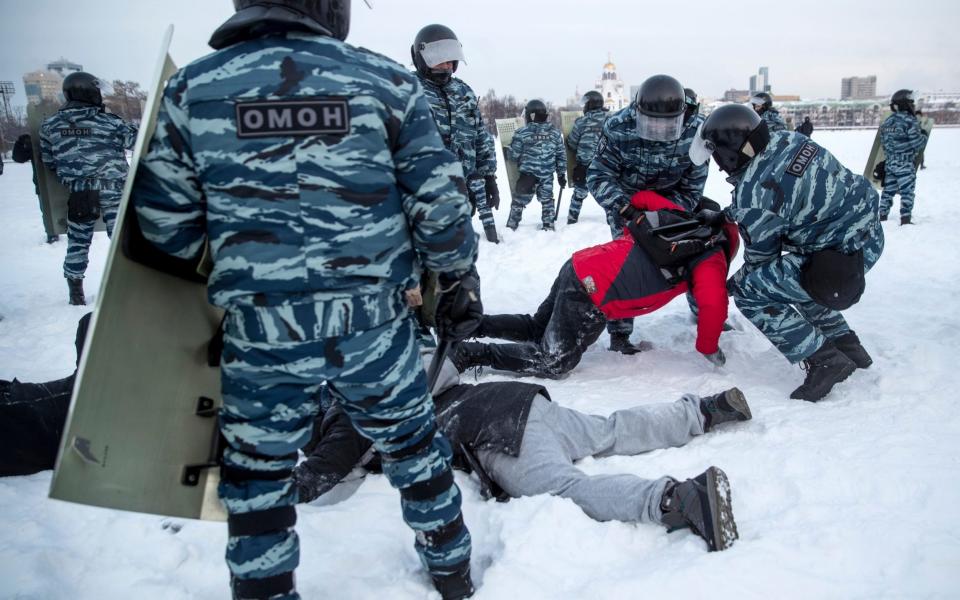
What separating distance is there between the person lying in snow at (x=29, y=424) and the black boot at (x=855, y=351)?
3458 mm

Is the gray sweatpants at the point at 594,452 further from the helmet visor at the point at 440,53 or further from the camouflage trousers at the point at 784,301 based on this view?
the helmet visor at the point at 440,53

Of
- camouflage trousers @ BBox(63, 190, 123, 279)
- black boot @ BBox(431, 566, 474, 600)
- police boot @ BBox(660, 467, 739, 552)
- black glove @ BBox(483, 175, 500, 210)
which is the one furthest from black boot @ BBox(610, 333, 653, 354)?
camouflage trousers @ BBox(63, 190, 123, 279)

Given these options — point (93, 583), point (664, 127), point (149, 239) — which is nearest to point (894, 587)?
point (149, 239)

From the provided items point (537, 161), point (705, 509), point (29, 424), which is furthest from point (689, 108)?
point (537, 161)

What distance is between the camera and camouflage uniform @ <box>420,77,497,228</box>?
457 centimetres

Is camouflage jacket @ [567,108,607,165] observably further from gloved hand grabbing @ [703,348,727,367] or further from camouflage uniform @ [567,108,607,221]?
gloved hand grabbing @ [703,348,727,367]

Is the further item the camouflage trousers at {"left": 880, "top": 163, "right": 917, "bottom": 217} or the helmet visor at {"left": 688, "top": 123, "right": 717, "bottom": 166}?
the camouflage trousers at {"left": 880, "top": 163, "right": 917, "bottom": 217}

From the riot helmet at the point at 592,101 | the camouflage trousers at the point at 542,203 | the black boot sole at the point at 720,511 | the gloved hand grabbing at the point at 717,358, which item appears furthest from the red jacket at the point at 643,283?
the riot helmet at the point at 592,101

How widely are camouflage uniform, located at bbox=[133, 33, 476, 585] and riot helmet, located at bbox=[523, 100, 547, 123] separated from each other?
22.1 feet

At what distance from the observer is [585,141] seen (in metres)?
8.11

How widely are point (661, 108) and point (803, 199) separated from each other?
1153mm

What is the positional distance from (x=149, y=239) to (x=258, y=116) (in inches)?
15.5

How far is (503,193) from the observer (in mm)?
11305

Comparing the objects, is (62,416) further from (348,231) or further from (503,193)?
(503,193)
